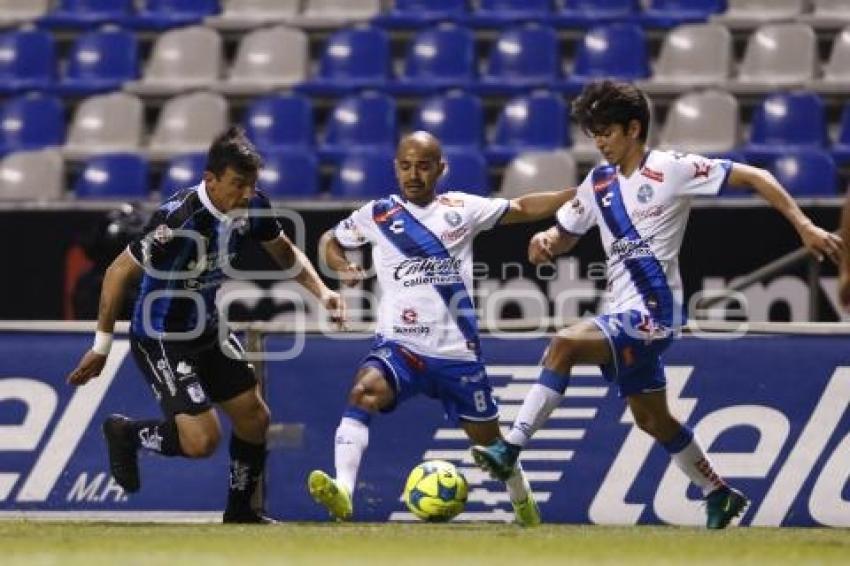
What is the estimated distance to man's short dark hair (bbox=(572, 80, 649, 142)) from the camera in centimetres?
984

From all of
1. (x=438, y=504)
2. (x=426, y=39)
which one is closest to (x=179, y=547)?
(x=438, y=504)

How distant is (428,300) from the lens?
33.4ft

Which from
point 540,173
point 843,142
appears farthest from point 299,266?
point 843,142

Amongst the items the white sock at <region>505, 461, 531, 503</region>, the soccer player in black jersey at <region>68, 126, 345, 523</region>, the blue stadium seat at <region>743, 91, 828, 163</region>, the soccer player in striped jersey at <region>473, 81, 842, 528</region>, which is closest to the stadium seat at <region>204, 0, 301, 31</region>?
the blue stadium seat at <region>743, 91, 828, 163</region>

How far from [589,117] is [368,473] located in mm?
2582

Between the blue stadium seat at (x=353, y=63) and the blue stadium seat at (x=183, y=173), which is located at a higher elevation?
the blue stadium seat at (x=353, y=63)

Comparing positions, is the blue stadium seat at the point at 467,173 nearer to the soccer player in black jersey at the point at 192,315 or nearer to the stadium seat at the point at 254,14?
the stadium seat at the point at 254,14

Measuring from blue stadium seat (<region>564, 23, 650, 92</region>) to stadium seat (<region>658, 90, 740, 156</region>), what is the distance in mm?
776

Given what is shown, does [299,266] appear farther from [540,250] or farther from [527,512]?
[527,512]

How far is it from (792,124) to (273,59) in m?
4.46

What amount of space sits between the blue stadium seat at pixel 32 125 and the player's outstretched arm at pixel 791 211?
339 inches

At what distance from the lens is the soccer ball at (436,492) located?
10.0 meters

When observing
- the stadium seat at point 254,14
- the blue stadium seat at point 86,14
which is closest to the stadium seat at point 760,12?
the stadium seat at point 254,14

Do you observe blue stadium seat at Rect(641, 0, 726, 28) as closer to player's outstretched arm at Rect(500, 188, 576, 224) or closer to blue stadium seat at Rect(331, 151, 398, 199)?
blue stadium seat at Rect(331, 151, 398, 199)
